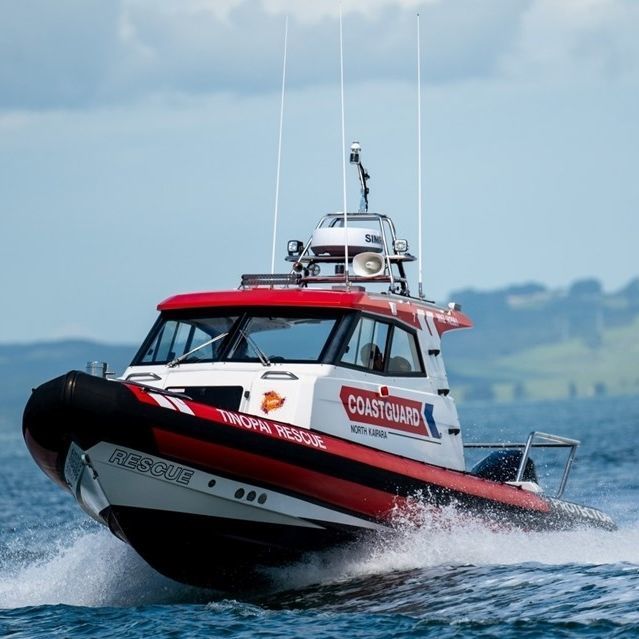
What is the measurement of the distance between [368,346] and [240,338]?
1177 millimetres

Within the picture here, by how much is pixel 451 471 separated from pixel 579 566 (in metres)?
1.67

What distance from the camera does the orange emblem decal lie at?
1288 cm

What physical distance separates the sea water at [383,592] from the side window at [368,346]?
4.91 ft

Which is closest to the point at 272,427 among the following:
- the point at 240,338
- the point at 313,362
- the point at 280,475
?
the point at 280,475

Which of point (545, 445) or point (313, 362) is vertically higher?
point (313, 362)

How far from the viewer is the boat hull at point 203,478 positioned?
11.8 metres

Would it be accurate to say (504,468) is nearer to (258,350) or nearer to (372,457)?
(372,457)

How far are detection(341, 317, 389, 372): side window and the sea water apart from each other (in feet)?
4.91

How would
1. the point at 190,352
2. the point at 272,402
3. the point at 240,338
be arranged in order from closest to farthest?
the point at 272,402 → the point at 240,338 → the point at 190,352

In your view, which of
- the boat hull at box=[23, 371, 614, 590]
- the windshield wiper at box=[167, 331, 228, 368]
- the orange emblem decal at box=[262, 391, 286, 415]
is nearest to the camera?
the boat hull at box=[23, 371, 614, 590]

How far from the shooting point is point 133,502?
1218cm

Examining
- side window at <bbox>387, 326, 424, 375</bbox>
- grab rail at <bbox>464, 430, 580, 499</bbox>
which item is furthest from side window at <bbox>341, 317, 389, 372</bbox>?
grab rail at <bbox>464, 430, 580, 499</bbox>

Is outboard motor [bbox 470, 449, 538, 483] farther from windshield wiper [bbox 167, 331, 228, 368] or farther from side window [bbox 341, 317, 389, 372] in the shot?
windshield wiper [bbox 167, 331, 228, 368]

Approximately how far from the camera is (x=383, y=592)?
1234cm
